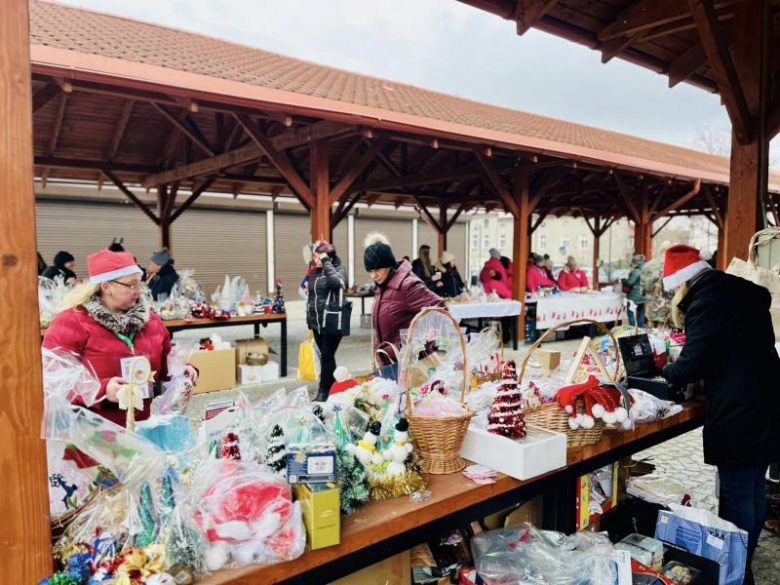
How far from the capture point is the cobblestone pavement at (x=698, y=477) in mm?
2787

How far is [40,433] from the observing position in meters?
1.21

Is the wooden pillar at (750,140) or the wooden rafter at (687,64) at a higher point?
the wooden rafter at (687,64)


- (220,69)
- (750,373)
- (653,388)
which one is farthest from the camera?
(220,69)

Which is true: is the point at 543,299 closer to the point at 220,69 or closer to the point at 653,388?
the point at 220,69

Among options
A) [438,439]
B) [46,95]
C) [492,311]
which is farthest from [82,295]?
[492,311]

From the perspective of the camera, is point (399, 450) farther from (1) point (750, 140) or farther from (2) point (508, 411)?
(1) point (750, 140)

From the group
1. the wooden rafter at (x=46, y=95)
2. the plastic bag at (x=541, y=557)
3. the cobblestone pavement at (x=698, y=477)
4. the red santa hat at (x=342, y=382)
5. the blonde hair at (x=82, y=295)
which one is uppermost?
the wooden rafter at (x=46, y=95)

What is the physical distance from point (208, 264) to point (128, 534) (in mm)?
18102

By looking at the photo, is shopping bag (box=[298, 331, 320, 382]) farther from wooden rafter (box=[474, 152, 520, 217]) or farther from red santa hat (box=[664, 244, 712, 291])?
red santa hat (box=[664, 244, 712, 291])

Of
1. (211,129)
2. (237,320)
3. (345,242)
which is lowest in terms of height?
(237,320)

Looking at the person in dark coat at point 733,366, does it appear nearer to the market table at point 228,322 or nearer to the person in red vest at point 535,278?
the market table at point 228,322

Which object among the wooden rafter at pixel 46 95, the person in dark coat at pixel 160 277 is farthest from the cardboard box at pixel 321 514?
the person in dark coat at pixel 160 277

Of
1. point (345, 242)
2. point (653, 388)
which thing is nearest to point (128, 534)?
point (653, 388)

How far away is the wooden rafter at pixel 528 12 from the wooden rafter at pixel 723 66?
80cm
